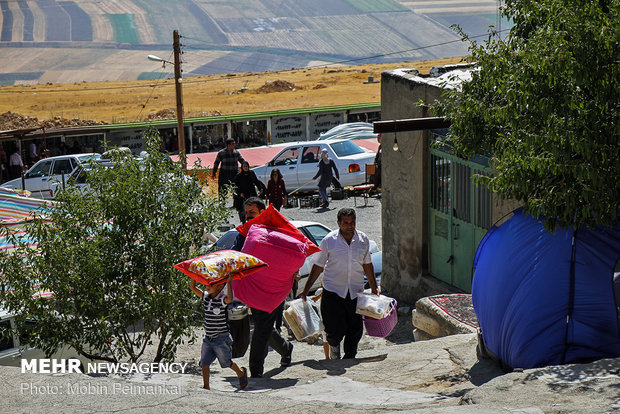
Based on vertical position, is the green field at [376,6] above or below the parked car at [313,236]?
above

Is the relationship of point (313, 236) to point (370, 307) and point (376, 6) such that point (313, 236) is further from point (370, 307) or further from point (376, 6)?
point (376, 6)

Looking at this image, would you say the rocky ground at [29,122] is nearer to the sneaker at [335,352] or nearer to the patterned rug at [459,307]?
the patterned rug at [459,307]

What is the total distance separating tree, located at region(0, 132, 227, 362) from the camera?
8211 millimetres

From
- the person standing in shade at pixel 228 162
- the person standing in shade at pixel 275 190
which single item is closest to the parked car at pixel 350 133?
the person standing in shade at pixel 275 190

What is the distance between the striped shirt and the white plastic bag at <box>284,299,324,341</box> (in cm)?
142

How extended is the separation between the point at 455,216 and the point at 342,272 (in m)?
4.04

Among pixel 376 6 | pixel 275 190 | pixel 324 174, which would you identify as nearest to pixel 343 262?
pixel 275 190

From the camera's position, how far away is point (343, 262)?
8.08 meters

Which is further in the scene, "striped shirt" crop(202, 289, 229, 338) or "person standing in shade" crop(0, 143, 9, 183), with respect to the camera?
"person standing in shade" crop(0, 143, 9, 183)

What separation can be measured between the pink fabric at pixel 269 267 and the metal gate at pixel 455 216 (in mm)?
3795

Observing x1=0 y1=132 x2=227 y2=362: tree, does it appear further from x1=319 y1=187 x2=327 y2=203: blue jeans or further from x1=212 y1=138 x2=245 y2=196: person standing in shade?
x1=319 y1=187 x2=327 y2=203: blue jeans

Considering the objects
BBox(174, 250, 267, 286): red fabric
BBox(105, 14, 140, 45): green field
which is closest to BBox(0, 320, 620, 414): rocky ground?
BBox(174, 250, 267, 286): red fabric

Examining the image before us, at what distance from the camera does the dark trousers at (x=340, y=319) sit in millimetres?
8211

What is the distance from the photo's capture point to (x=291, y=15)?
6117 inches
